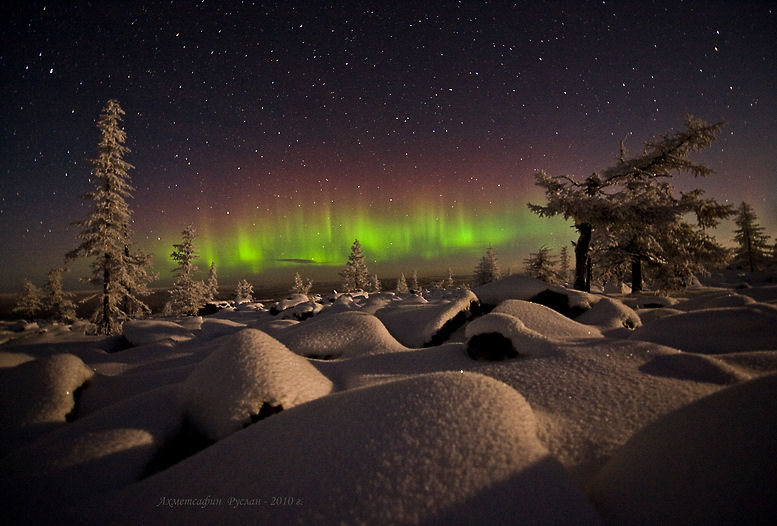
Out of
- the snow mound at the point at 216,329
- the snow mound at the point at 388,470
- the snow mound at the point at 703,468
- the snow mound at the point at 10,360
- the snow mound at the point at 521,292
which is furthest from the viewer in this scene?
the snow mound at the point at 521,292

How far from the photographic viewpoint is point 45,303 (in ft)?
131

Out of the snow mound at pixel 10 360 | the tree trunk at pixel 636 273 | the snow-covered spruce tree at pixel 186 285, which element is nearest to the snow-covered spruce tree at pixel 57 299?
the snow-covered spruce tree at pixel 186 285

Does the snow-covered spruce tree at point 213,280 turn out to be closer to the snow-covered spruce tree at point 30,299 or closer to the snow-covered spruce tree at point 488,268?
the snow-covered spruce tree at point 30,299

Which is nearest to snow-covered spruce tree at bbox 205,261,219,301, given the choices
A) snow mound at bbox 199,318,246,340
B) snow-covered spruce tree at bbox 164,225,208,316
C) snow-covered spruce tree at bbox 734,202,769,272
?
snow-covered spruce tree at bbox 164,225,208,316

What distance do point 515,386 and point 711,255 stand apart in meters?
16.4

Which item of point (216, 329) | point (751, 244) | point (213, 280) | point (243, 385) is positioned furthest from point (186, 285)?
point (751, 244)

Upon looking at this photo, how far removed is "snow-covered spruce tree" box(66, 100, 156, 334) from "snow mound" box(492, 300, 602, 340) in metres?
20.1

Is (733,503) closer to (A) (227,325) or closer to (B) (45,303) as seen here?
(A) (227,325)

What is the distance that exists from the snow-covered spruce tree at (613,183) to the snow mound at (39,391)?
12552 millimetres

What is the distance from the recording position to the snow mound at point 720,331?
3.34m

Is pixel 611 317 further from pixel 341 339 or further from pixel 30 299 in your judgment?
pixel 30 299

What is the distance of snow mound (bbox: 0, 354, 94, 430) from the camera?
8.30 ft

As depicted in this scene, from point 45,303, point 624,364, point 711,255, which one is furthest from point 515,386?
point 45,303

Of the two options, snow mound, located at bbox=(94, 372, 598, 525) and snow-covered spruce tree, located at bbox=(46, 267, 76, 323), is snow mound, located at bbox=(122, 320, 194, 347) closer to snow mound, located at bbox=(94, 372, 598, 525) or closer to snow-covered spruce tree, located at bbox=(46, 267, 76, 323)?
snow mound, located at bbox=(94, 372, 598, 525)
